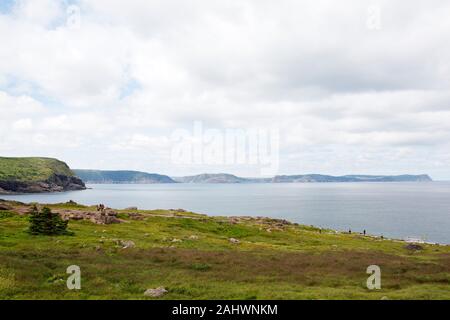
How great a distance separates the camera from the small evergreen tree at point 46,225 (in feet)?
178

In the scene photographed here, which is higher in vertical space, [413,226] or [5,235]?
[5,235]

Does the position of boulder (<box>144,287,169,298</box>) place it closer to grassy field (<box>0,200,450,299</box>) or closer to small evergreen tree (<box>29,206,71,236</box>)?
grassy field (<box>0,200,450,299</box>)

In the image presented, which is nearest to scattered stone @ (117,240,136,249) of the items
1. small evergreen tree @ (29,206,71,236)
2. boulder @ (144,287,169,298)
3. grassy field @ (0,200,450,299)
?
grassy field @ (0,200,450,299)

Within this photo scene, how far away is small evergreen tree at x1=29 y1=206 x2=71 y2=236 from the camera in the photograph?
54156mm

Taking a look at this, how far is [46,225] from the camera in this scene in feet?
180

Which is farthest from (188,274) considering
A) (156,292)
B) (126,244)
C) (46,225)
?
(46,225)

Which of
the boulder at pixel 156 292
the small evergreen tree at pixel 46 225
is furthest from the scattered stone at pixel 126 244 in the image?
the boulder at pixel 156 292

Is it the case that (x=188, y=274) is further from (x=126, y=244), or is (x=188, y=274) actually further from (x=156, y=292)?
(x=126, y=244)

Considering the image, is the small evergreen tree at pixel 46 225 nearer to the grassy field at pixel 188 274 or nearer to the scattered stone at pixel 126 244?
the grassy field at pixel 188 274

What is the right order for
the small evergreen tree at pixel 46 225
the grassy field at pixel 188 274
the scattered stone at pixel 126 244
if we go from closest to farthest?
the grassy field at pixel 188 274
the scattered stone at pixel 126 244
the small evergreen tree at pixel 46 225

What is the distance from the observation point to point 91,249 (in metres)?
42.9
